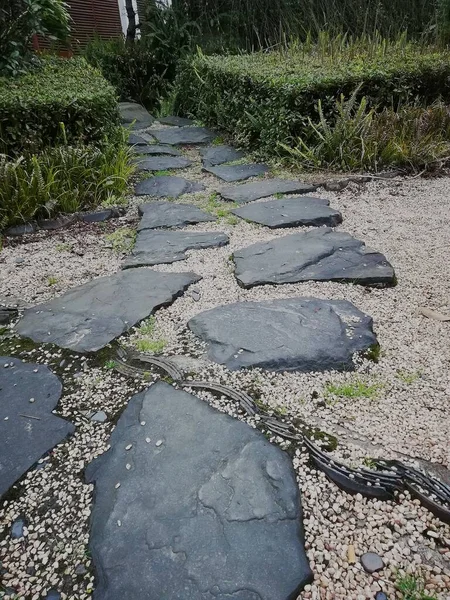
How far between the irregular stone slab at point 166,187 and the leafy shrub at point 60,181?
0.14 metres

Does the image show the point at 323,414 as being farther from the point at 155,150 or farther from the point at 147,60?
the point at 147,60

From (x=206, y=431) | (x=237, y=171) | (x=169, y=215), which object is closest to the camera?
(x=206, y=431)

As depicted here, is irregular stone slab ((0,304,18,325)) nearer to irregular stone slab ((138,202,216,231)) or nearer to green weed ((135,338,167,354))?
green weed ((135,338,167,354))

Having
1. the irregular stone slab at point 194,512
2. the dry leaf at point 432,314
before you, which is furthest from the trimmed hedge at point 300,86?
the irregular stone slab at point 194,512

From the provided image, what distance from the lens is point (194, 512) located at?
43.6 inches

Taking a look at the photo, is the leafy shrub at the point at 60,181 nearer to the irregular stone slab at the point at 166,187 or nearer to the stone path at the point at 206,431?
the irregular stone slab at the point at 166,187

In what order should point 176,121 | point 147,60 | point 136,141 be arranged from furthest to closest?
point 147,60 → point 176,121 → point 136,141

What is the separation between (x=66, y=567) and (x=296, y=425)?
2.27 ft

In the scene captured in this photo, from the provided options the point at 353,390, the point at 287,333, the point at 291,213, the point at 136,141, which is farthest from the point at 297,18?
the point at 353,390

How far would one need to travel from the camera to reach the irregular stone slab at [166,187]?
3664 millimetres

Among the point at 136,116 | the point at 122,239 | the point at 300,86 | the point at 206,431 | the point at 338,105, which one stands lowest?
the point at 122,239

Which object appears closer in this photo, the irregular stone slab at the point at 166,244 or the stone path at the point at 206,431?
the stone path at the point at 206,431

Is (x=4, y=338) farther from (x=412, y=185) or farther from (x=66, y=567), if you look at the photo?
(x=412, y=185)

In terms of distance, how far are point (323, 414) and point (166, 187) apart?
2.79 m
